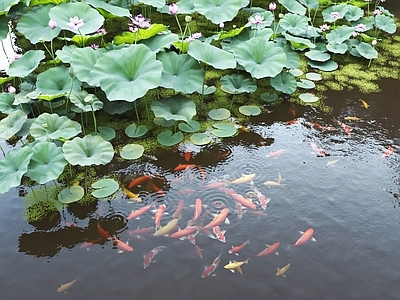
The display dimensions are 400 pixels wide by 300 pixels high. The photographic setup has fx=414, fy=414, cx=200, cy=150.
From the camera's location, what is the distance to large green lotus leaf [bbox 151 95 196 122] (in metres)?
3.08

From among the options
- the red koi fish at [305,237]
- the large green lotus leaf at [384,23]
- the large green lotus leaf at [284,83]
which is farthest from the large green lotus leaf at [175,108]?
the large green lotus leaf at [384,23]

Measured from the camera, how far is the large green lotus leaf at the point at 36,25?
12.0 feet

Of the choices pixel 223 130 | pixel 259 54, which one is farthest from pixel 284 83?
pixel 223 130

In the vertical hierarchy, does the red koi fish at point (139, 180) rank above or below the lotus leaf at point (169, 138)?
below

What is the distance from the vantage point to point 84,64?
3121 millimetres

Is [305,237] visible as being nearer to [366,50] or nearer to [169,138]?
[169,138]

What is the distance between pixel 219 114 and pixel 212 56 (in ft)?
1.58

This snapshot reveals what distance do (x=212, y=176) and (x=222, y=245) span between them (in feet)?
2.06

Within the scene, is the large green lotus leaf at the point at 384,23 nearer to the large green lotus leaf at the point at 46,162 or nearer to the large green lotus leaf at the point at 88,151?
the large green lotus leaf at the point at 88,151

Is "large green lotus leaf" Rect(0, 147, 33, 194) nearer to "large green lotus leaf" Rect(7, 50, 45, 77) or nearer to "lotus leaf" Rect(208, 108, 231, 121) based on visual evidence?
"large green lotus leaf" Rect(7, 50, 45, 77)

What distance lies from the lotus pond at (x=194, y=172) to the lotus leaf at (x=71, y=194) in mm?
13

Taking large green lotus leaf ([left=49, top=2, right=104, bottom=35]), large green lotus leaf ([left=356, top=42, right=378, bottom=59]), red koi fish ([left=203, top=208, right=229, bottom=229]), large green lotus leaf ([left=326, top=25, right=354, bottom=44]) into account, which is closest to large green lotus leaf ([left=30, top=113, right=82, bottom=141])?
large green lotus leaf ([left=49, top=2, right=104, bottom=35])

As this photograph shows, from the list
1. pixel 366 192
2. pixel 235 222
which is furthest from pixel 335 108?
pixel 235 222

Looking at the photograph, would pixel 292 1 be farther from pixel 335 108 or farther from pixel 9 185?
pixel 9 185
